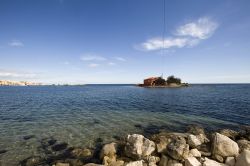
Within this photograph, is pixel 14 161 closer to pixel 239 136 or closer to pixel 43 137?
pixel 43 137

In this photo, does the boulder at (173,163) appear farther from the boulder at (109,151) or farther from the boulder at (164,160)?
the boulder at (109,151)

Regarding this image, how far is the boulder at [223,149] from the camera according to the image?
10812 mm

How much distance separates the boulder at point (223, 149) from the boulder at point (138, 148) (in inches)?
156

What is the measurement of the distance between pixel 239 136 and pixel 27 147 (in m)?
18.1

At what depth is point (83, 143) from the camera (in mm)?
15266

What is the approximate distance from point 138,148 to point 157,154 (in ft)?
4.74

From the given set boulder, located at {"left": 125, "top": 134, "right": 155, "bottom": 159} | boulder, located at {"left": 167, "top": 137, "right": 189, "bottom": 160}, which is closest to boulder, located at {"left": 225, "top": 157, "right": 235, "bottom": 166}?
boulder, located at {"left": 167, "top": 137, "right": 189, "bottom": 160}

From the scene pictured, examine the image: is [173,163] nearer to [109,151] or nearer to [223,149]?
[223,149]

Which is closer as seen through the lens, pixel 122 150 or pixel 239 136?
pixel 122 150

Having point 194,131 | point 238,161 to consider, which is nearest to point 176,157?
point 238,161

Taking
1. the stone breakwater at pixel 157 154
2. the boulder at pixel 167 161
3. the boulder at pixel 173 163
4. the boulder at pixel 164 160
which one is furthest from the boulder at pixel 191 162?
the boulder at pixel 164 160

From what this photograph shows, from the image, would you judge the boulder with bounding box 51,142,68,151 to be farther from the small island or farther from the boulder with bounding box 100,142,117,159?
the small island

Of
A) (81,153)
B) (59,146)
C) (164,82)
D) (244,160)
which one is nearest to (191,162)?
(244,160)

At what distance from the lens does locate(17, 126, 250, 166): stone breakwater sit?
409 inches
